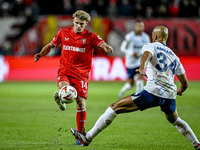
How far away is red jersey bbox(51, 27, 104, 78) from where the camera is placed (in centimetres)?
658

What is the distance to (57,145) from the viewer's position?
5.98m

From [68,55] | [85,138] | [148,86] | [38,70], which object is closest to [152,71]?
[148,86]

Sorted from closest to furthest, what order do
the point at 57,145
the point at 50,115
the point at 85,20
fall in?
the point at 57,145
the point at 85,20
the point at 50,115

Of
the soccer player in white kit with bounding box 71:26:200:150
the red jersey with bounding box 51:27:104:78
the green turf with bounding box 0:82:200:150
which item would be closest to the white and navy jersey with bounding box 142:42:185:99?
the soccer player in white kit with bounding box 71:26:200:150

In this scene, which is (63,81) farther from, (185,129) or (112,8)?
(112,8)

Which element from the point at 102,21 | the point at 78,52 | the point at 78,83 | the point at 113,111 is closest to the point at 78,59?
A: the point at 78,52

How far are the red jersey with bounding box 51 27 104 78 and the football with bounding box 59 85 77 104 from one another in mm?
538

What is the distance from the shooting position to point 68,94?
5.99 m

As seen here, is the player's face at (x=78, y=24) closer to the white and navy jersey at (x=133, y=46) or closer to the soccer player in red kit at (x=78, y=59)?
the soccer player in red kit at (x=78, y=59)

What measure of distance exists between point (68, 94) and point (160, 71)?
1.52 m

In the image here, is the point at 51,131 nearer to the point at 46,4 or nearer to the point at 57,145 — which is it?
the point at 57,145

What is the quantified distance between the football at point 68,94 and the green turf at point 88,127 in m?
0.72

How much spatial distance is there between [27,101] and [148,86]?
743 cm

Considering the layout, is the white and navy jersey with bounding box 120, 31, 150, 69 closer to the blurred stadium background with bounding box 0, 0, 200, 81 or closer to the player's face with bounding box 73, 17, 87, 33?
the player's face with bounding box 73, 17, 87, 33
